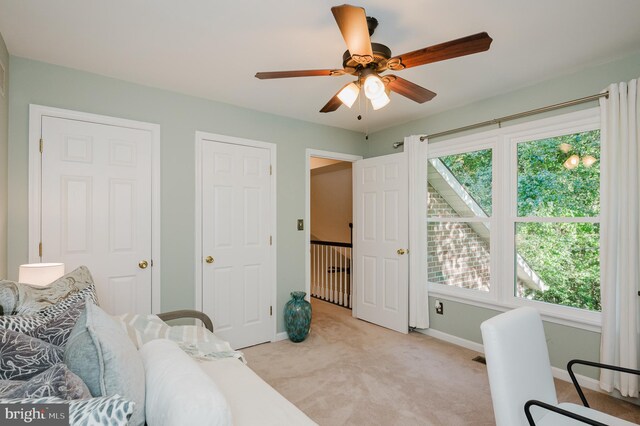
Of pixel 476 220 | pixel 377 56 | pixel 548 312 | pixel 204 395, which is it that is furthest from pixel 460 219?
pixel 204 395

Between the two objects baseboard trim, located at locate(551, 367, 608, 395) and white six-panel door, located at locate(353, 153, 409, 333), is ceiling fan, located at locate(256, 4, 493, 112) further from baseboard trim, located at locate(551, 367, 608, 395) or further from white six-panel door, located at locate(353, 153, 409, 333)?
baseboard trim, located at locate(551, 367, 608, 395)

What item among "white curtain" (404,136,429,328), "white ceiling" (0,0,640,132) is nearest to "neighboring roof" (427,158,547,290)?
"white curtain" (404,136,429,328)

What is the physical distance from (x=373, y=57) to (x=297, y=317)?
2.58 m

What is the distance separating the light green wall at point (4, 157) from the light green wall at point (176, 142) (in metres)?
0.05

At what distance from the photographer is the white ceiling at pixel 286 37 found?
1.77 m

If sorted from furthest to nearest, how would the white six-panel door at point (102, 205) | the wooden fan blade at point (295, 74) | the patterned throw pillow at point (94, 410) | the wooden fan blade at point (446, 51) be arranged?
A: the white six-panel door at point (102, 205), the wooden fan blade at point (295, 74), the wooden fan blade at point (446, 51), the patterned throw pillow at point (94, 410)

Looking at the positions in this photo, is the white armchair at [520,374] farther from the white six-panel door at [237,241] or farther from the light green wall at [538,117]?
the white six-panel door at [237,241]

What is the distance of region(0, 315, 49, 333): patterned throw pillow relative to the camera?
1094 millimetres

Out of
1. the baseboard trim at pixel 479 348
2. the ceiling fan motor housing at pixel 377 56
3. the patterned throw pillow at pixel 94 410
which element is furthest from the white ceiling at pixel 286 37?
the baseboard trim at pixel 479 348

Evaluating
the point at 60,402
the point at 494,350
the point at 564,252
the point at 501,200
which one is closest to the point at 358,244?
the point at 501,200

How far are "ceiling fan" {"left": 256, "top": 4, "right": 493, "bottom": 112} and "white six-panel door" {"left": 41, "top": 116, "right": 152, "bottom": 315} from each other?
1.56m

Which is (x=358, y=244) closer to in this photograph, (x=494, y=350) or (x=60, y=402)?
(x=494, y=350)

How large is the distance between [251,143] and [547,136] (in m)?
2.70

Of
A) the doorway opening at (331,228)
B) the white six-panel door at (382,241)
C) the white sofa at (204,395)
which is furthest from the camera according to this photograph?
the doorway opening at (331,228)
